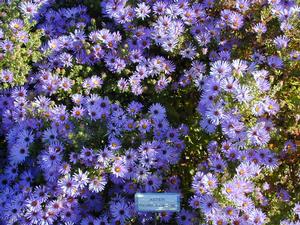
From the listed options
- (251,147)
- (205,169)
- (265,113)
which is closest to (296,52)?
(265,113)

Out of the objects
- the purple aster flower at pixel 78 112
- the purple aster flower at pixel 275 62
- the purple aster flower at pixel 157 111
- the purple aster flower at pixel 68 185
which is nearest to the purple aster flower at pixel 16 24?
the purple aster flower at pixel 78 112

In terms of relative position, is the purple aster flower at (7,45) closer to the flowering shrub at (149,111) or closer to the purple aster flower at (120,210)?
the flowering shrub at (149,111)

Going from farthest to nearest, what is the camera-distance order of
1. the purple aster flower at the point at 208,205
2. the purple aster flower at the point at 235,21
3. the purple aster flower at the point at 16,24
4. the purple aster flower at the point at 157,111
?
the purple aster flower at the point at 16,24 → the purple aster flower at the point at 235,21 → the purple aster flower at the point at 157,111 → the purple aster flower at the point at 208,205

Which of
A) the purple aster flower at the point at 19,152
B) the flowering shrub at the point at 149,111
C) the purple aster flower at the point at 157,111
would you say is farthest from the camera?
the purple aster flower at the point at 157,111

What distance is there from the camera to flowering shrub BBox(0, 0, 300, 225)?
3.38 m

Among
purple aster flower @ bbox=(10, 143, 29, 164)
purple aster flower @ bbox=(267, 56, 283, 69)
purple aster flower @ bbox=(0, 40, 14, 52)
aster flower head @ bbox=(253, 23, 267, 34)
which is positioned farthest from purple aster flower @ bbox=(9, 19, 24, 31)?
purple aster flower @ bbox=(267, 56, 283, 69)

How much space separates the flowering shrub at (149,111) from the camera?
338 cm

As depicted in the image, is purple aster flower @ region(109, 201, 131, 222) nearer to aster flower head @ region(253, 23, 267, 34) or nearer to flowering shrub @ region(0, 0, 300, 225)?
flowering shrub @ region(0, 0, 300, 225)

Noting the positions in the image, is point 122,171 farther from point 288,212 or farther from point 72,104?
point 288,212

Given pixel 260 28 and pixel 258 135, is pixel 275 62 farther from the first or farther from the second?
pixel 258 135

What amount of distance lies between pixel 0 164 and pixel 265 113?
2075 millimetres

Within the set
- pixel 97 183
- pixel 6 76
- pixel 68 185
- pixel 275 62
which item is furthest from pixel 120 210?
pixel 275 62

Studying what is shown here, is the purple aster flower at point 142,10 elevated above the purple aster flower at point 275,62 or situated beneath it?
elevated above

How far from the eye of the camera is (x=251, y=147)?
3.50m
